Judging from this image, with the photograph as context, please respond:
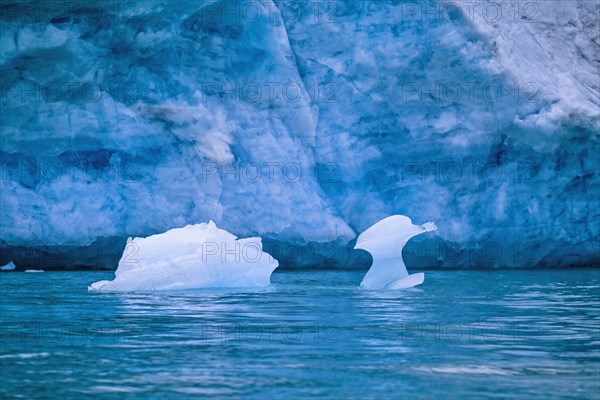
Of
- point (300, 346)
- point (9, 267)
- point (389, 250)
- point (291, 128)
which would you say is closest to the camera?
point (300, 346)

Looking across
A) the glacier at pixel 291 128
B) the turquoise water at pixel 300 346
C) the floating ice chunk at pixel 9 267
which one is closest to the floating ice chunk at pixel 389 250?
the turquoise water at pixel 300 346

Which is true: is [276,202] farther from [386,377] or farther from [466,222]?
[386,377]

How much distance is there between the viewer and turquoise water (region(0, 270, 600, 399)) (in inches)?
147

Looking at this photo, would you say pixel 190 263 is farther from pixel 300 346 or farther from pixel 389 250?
pixel 300 346

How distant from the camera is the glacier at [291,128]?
1410cm

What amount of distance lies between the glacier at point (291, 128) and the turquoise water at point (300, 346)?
5.45m

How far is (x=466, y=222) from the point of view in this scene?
15.8m

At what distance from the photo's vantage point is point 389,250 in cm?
1029

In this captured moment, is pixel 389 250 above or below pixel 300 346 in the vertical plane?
above

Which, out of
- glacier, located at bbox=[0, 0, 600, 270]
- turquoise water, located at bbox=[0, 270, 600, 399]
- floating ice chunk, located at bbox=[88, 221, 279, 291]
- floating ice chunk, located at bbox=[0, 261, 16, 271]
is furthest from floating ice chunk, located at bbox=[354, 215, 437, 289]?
floating ice chunk, located at bbox=[0, 261, 16, 271]

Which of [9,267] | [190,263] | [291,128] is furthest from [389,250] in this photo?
[9,267]

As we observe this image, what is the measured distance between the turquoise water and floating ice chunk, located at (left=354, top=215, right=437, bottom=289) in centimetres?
103

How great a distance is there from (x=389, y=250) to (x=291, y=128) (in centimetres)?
530

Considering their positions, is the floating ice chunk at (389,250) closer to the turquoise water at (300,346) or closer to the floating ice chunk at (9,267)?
the turquoise water at (300,346)
